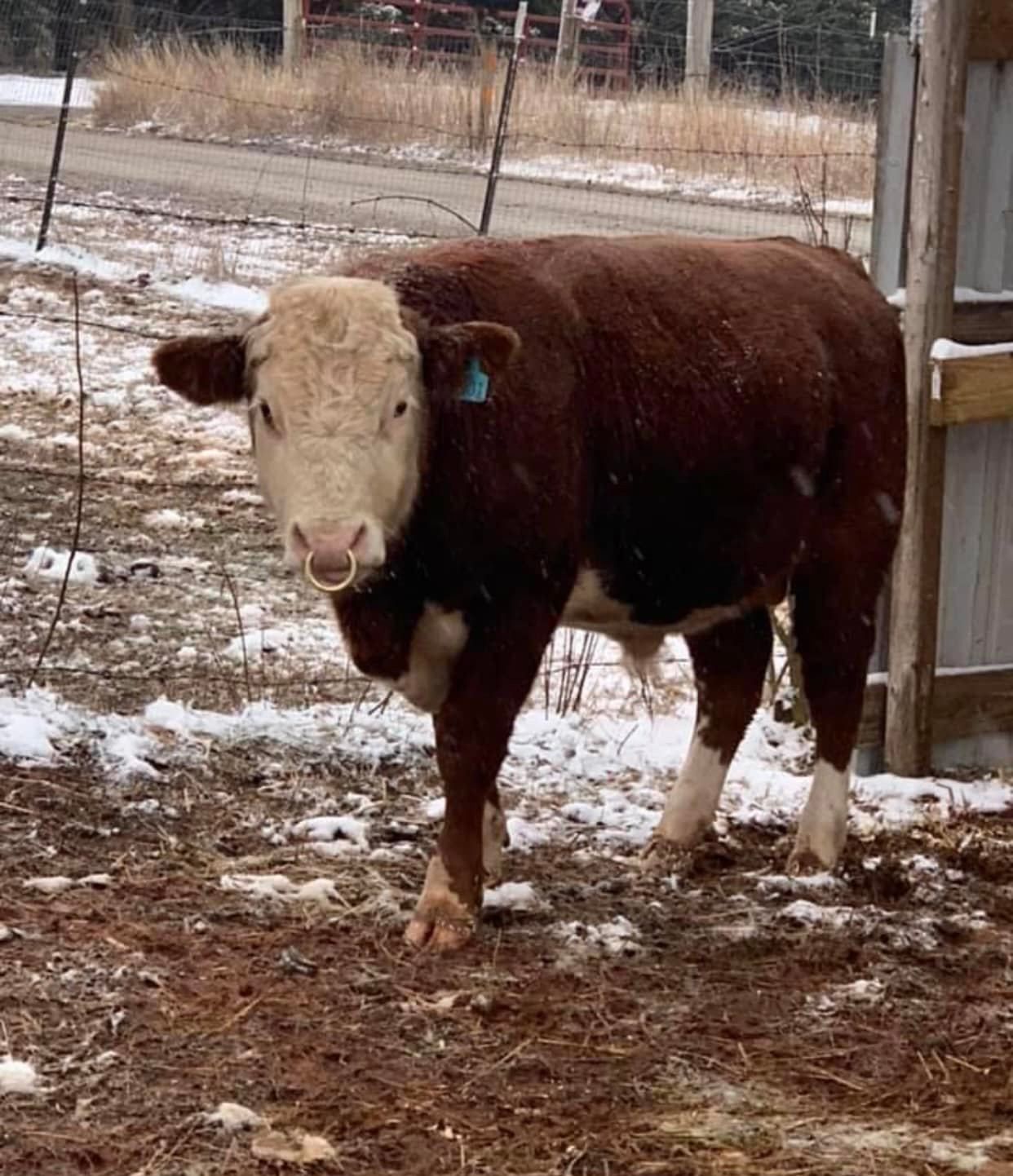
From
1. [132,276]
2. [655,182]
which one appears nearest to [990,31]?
[132,276]

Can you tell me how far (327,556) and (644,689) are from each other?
3.21 metres

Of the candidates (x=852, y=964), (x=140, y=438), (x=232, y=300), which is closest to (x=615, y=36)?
(x=232, y=300)

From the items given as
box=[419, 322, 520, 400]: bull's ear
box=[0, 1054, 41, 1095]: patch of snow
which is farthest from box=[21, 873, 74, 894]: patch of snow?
box=[419, 322, 520, 400]: bull's ear

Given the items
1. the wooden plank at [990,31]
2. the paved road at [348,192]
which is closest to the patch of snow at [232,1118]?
the wooden plank at [990,31]

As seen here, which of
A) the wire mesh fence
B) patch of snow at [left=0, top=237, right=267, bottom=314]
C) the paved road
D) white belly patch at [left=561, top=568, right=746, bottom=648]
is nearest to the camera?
white belly patch at [left=561, top=568, right=746, bottom=648]

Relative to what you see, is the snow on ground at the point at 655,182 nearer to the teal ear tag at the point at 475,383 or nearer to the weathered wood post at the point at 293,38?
the weathered wood post at the point at 293,38

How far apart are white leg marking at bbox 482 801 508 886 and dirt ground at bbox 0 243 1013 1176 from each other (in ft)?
0.38

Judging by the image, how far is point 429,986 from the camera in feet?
15.3

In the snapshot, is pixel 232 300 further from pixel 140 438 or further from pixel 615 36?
pixel 615 36

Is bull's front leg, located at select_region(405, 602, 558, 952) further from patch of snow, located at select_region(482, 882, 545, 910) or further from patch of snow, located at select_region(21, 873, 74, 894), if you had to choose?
patch of snow, located at select_region(21, 873, 74, 894)

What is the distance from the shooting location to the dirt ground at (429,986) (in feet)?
12.6

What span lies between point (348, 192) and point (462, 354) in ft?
50.3

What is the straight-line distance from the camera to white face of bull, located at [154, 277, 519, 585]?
4.48 metres

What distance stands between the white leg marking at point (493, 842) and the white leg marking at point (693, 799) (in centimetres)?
59
